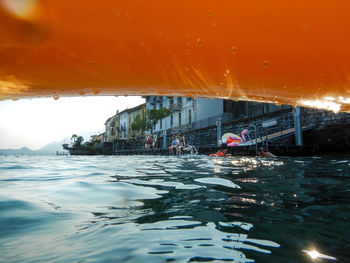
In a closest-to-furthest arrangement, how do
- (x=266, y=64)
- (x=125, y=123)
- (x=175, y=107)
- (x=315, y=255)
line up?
(x=315, y=255)
(x=266, y=64)
(x=175, y=107)
(x=125, y=123)

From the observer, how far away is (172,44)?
133 centimetres

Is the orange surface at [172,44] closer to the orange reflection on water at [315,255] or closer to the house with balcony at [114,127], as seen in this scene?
the orange reflection on water at [315,255]

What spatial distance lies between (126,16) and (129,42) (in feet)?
0.60

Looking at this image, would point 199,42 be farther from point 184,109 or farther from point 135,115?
point 135,115

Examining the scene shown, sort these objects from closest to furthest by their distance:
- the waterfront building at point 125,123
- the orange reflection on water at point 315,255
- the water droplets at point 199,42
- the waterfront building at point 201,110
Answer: the orange reflection on water at point 315,255 < the water droplets at point 199,42 < the waterfront building at point 201,110 < the waterfront building at point 125,123

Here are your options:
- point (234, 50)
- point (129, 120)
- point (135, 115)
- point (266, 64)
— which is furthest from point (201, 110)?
point (234, 50)

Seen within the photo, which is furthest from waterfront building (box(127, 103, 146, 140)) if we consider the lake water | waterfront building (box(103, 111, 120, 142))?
the lake water

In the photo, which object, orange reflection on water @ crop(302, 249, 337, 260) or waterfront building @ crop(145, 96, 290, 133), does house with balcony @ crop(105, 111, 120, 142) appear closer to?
waterfront building @ crop(145, 96, 290, 133)

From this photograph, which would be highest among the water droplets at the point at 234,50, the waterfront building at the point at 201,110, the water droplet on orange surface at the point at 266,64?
the waterfront building at the point at 201,110

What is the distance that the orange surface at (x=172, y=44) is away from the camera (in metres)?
1.11

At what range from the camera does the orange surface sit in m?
1.11

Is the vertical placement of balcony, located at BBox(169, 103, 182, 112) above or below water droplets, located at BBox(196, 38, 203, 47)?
above

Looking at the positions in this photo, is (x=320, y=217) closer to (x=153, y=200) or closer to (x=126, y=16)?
(x=153, y=200)

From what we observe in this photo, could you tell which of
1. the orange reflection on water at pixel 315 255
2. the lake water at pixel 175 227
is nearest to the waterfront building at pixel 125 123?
the lake water at pixel 175 227
